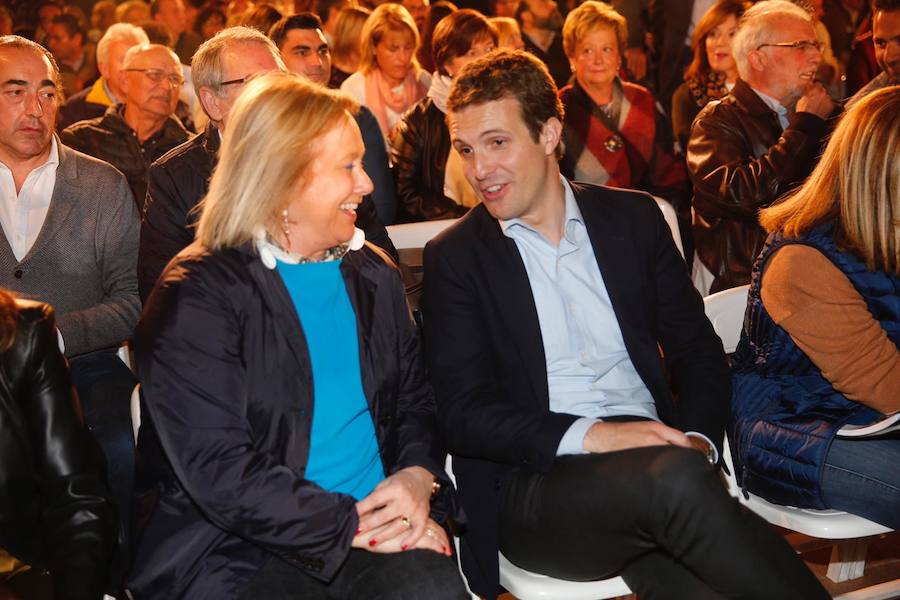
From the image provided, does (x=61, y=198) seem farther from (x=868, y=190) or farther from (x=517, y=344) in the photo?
(x=868, y=190)

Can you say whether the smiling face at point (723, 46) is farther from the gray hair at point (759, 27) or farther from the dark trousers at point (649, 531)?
the dark trousers at point (649, 531)

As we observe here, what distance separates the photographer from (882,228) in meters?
2.19

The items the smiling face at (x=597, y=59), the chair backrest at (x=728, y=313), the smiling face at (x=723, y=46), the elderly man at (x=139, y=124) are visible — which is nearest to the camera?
the chair backrest at (x=728, y=313)

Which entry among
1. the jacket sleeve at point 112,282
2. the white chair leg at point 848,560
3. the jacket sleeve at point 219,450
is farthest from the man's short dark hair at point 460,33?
the jacket sleeve at point 219,450

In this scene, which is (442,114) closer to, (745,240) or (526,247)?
(745,240)

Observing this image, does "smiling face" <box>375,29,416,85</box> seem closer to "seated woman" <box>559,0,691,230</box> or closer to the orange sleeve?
"seated woman" <box>559,0,691,230</box>

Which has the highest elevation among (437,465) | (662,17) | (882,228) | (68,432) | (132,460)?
(662,17)

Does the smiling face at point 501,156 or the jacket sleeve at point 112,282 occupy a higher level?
the smiling face at point 501,156

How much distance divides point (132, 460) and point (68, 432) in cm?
64

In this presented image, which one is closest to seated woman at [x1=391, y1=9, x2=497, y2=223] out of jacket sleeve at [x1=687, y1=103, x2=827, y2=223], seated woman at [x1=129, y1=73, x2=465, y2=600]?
jacket sleeve at [x1=687, y1=103, x2=827, y2=223]

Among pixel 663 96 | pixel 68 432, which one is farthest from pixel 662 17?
pixel 68 432

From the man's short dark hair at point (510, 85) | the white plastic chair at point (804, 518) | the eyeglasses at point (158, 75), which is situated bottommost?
the white plastic chair at point (804, 518)

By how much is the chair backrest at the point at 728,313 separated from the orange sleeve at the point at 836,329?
34 cm

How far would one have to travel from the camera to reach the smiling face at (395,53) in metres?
4.88
